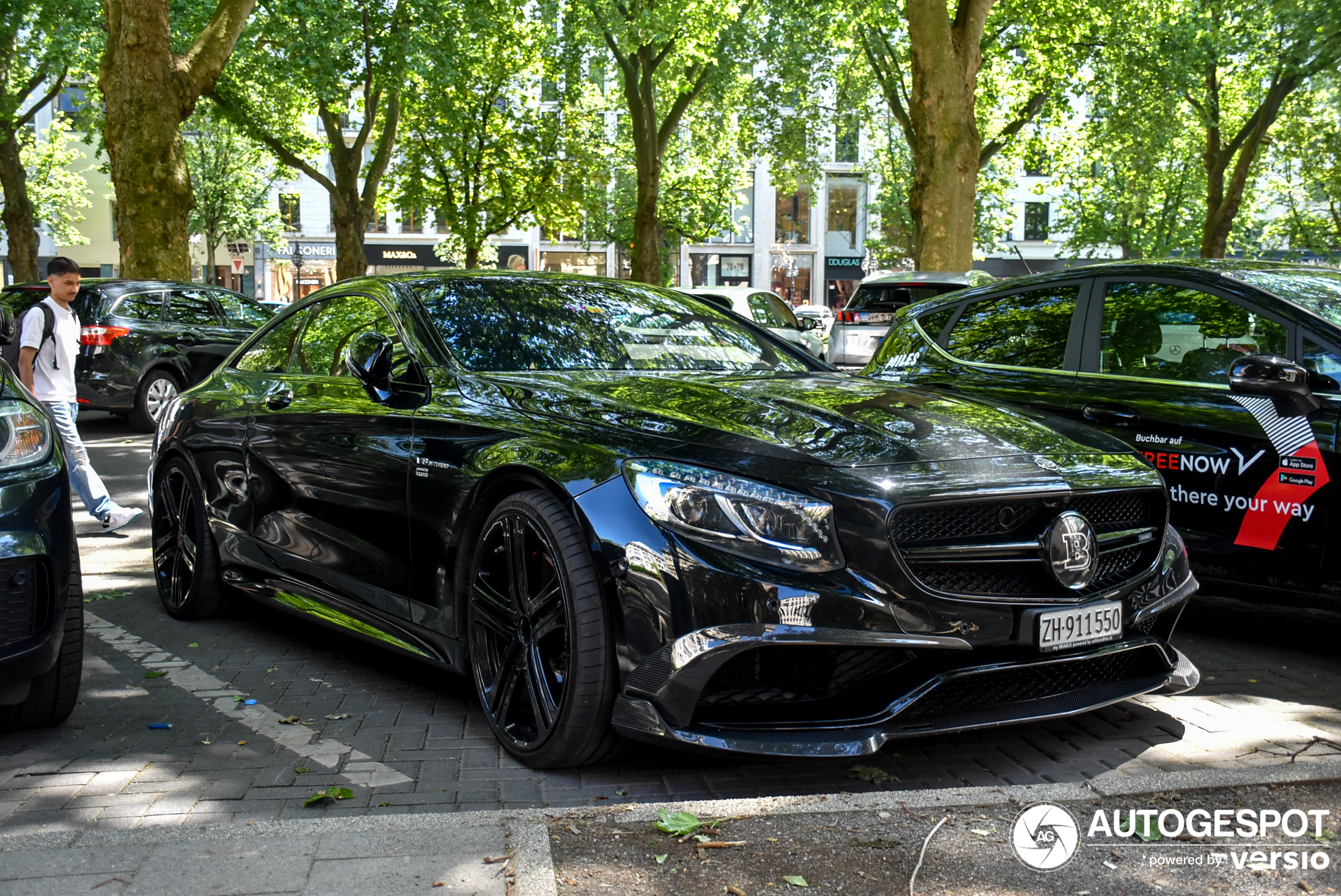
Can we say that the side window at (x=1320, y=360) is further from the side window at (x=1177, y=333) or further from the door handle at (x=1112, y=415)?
the door handle at (x=1112, y=415)

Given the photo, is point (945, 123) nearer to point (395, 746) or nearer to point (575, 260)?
point (395, 746)

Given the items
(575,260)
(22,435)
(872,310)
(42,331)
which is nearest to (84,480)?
(42,331)

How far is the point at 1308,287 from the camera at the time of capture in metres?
5.35

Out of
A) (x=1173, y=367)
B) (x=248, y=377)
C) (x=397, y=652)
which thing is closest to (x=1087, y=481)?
(x=1173, y=367)

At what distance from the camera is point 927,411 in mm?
4086

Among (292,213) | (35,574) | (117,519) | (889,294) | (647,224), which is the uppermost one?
(292,213)

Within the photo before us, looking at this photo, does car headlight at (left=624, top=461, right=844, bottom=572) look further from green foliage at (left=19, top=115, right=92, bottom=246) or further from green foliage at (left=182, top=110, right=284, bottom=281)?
green foliage at (left=19, top=115, right=92, bottom=246)

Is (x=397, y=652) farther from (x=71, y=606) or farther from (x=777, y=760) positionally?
(x=777, y=760)

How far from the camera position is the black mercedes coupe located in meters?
3.31

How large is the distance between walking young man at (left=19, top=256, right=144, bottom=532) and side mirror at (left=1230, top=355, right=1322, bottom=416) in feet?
22.2

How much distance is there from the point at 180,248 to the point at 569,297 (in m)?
13.2

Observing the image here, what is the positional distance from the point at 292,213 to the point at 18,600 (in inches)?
2368

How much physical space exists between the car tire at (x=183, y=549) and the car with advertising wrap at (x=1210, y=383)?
11.6 ft

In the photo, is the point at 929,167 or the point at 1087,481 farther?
the point at 929,167
